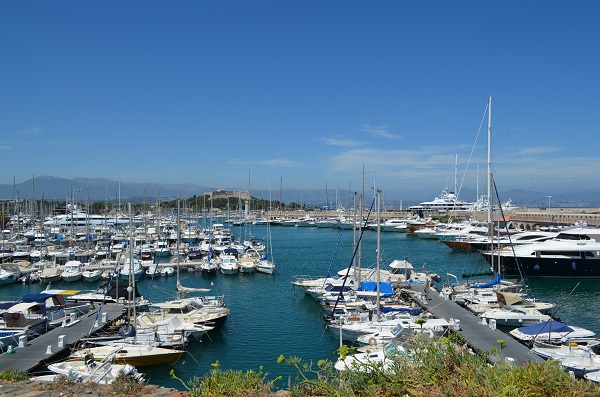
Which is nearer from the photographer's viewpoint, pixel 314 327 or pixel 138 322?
pixel 138 322

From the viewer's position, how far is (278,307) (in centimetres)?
3338

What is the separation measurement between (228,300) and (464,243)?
129 ft

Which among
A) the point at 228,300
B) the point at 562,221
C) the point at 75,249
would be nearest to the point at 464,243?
the point at 562,221

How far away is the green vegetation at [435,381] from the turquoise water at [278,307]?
5.65 m

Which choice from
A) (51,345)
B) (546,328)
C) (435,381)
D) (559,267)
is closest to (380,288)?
(546,328)

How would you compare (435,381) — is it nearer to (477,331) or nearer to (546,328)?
(546,328)

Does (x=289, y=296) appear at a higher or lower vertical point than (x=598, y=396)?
lower

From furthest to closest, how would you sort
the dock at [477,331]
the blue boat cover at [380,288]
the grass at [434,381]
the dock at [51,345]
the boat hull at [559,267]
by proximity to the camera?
the boat hull at [559,267] < the blue boat cover at [380,288] < the dock at [477,331] < the dock at [51,345] < the grass at [434,381]

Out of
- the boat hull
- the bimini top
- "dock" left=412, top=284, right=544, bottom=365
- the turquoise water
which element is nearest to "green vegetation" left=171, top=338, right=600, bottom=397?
the turquoise water

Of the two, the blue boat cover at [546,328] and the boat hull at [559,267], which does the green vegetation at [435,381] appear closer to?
the blue boat cover at [546,328]

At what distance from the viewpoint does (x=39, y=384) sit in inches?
435

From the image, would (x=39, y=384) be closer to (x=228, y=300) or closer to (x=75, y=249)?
(x=228, y=300)

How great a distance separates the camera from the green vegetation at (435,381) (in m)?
7.44

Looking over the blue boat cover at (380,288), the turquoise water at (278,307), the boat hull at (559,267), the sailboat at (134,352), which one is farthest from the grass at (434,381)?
the boat hull at (559,267)
